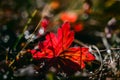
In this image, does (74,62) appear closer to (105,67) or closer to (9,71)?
(105,67)

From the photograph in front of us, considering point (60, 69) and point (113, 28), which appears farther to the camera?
point (113, 28)

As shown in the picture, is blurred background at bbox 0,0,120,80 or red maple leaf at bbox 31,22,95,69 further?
blurred background at bbox 0,0,120,80

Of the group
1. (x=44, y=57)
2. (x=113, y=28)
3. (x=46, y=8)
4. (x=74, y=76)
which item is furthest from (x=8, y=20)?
(x=74, y=76)

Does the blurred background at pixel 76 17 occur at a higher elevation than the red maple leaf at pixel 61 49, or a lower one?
higher

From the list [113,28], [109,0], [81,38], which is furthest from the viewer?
[109,0]

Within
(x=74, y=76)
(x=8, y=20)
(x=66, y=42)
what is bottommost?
(x=74, y=76)

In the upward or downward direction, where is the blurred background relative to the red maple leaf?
upward

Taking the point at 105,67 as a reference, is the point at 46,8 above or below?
above

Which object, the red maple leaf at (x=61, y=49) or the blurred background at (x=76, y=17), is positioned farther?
the blurred background at (x=76, y=17)
